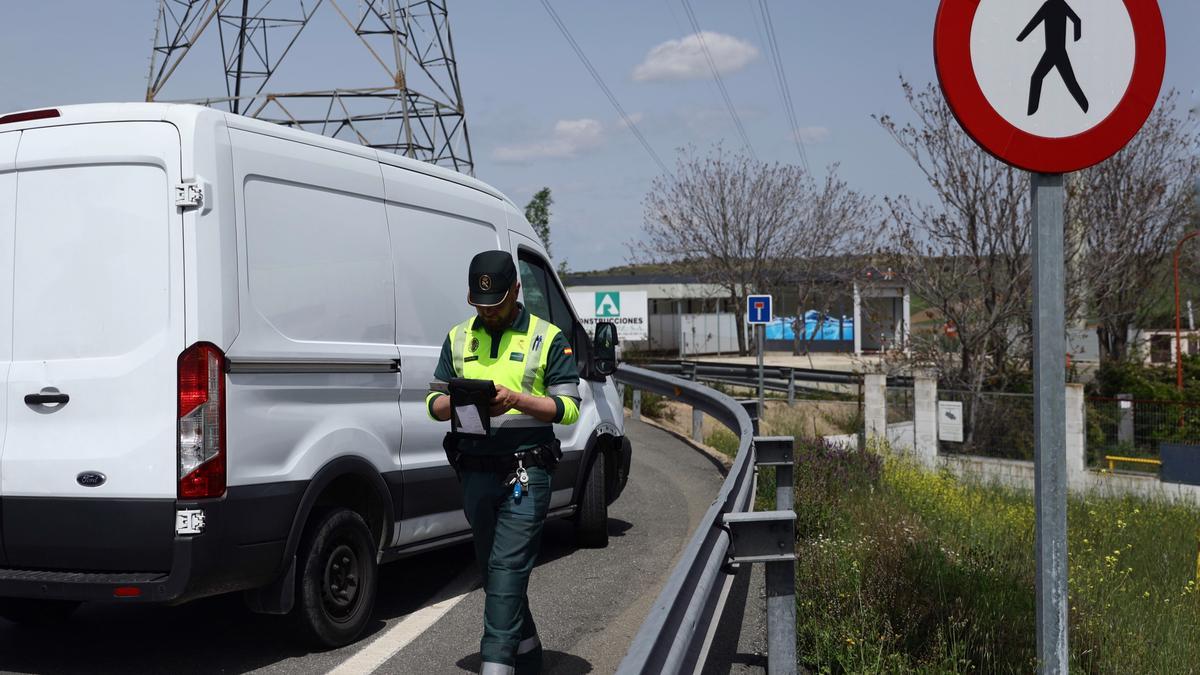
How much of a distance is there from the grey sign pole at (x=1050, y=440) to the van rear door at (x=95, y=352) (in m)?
3.37

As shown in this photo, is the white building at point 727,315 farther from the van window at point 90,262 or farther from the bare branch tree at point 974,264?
the van window at point 90,262

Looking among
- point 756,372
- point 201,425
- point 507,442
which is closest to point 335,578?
point 201,425

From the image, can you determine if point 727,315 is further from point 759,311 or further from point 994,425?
point 994,425

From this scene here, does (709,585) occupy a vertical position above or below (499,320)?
below

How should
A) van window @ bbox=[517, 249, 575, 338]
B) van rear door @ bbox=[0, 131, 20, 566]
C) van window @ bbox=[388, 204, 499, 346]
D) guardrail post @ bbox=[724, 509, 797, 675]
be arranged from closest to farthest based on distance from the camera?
guardrail post @ bbox=[724, 509, 797, 675]
van rear door @ bbox=[0, 131, 20, 566]
van window @ bbox=[388, 204, 499, 346]
van window @ bbox=[517, 249, 575, 338]

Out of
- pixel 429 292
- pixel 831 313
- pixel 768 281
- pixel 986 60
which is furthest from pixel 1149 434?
pixel 831 313

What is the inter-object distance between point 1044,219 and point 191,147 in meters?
3.44

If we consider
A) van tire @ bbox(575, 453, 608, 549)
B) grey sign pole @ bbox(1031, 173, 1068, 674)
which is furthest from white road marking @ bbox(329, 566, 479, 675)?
grey sign pole @ bbox(1031, 173, 1068, 674)

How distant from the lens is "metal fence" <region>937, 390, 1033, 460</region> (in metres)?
22.1

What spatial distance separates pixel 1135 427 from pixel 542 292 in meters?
16.5

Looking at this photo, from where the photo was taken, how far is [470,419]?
474cm

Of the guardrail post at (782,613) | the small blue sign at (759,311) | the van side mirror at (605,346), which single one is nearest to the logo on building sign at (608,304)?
the small blue sign at (759,311)

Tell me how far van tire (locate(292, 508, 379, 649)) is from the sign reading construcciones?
1126 inches

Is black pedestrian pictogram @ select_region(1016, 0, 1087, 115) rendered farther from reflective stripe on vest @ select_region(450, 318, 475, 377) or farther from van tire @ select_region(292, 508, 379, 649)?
van tire @ select_region(292, 508, 379, 649)
